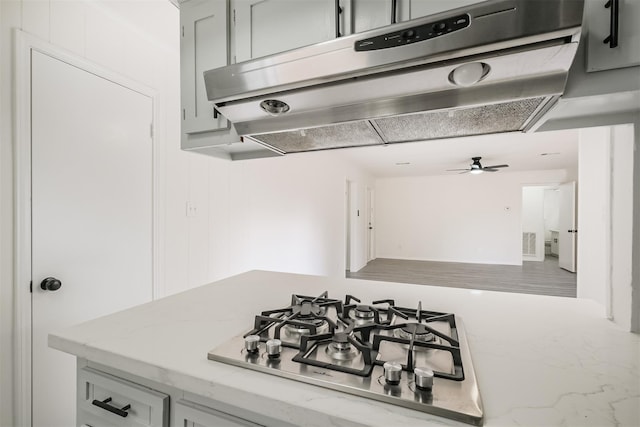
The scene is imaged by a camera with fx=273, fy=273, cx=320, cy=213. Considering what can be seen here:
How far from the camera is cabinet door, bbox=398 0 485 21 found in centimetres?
70

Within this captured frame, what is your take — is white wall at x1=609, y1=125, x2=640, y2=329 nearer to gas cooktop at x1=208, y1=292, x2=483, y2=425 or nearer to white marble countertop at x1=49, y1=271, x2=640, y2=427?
white marble countertop at x1=49, y1=271, x2=640, y2=427

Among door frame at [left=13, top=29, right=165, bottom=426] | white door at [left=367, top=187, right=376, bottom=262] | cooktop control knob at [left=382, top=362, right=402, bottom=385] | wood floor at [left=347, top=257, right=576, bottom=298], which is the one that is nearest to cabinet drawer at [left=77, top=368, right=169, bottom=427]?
cooktop control knob at [left=382, top=362, right=402, bottom=385]

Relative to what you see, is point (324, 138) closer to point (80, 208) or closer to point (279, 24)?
point (279, 24)

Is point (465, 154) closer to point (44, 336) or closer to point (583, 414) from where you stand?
point (583, 414)

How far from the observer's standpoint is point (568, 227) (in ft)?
20.2

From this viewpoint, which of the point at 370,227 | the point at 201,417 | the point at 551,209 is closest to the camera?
the point at 201,417

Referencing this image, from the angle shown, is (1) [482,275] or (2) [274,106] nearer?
(2) [274,106]

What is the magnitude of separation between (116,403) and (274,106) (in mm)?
978

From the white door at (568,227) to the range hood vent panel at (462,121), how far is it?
681 cm

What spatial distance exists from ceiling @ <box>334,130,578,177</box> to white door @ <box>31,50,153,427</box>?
240 centimetres

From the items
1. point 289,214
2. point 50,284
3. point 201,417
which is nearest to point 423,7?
point 201,417

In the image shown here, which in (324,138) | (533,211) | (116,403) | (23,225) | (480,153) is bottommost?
(116,403)

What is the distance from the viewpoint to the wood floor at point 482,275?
15.6ft

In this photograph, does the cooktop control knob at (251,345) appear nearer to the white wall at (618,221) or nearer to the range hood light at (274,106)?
the range hood light at (274,106)
